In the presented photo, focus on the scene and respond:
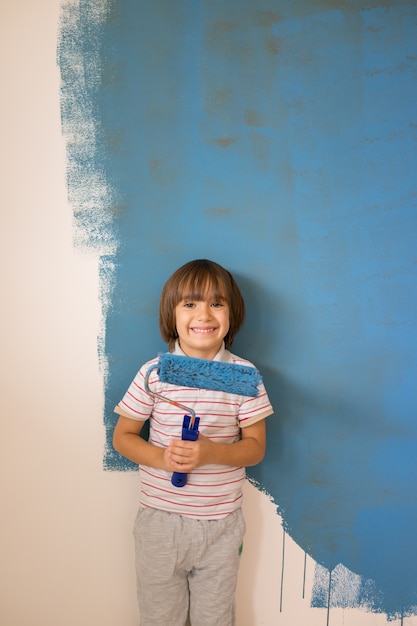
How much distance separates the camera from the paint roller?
105cm

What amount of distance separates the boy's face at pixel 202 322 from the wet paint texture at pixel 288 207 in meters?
0.12

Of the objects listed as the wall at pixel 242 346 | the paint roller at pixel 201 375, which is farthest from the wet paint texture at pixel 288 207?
the paint roller at pixel 201 375

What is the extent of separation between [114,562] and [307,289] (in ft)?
2.66

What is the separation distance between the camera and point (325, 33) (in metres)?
1.24

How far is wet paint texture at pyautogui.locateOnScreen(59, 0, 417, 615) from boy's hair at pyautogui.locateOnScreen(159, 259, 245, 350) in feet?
0.22

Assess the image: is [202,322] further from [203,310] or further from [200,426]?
[200,426]

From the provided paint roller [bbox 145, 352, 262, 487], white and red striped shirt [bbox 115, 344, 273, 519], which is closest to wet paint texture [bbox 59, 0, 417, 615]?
white and red striped shirt [bbox 115, 344, 273, 519]

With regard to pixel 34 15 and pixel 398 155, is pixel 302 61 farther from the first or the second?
pixel 34 15

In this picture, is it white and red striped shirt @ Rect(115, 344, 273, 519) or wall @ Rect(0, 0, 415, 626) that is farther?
wall @ Rect(0, 0, 415, 626)

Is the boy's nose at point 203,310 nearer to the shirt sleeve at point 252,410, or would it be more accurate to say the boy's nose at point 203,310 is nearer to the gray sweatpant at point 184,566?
the shirt sleeve at point 252,410

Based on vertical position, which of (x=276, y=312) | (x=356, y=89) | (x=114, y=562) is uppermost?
(x=356, y=89)

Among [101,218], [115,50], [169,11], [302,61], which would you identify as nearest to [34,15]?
[115,50]

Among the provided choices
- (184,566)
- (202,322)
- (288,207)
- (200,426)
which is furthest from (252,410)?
(288,207)

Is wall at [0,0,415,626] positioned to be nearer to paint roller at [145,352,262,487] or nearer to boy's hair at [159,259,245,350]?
boy's hair at [159,259,245,350]
